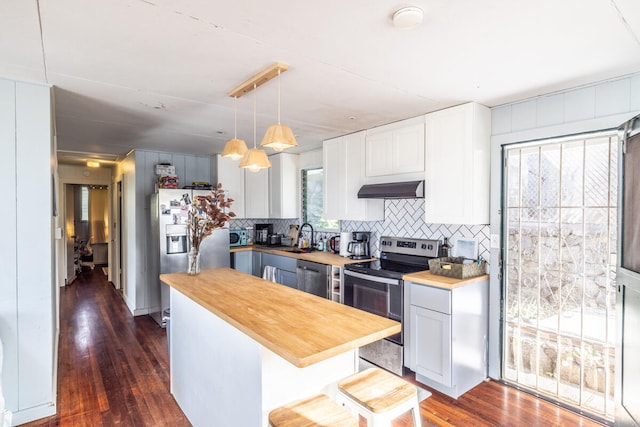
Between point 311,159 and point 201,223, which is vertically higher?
point 311,159

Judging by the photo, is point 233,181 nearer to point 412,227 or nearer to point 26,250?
point 412,227

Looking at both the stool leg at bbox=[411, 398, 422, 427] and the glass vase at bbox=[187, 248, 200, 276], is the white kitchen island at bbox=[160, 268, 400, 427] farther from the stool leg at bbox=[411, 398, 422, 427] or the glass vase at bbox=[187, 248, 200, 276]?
the stool leg at bbox=[411, 398, 422, 427]

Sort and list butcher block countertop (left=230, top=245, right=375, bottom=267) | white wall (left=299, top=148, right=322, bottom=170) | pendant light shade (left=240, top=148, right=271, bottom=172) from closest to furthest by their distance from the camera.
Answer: pendant light shade (left=240, top=148, right=271, bottom=172), butcher block countertop (left=230, top=245, right=375, bottom=267), white wall (left=299, top=148, right=322, bottom=170)

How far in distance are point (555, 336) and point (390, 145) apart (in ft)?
6.87

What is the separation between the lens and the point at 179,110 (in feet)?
9.74

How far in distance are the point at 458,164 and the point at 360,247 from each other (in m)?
1.46

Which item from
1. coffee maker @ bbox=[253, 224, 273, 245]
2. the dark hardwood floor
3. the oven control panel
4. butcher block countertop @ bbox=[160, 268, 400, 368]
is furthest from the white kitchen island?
coffee maker @ bbox=[253, 224, 273, 245]

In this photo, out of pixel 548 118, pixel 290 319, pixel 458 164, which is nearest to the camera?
pixel 290 319

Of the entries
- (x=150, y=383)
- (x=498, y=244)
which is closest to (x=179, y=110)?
(x=150, y=383)

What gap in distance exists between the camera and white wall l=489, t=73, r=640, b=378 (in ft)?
7.38

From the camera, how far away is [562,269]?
259 cm

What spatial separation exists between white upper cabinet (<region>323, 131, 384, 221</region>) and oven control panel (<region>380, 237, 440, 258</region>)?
12.0 inches

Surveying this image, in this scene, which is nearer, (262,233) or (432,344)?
(432,344)

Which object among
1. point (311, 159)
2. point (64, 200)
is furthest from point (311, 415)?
point (64, 200)
